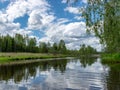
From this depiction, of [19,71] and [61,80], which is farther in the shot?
[19,71]

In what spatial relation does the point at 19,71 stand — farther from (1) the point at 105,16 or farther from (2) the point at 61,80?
(1) the point at 105,16

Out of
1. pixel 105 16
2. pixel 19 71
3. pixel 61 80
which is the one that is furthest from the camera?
pixel 19 71

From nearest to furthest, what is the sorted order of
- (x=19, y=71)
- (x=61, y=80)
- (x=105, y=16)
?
1. (x=105, y=16)
2. (x=61, y=80)
3. (x=19, y=71)

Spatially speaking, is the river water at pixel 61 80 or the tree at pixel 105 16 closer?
the tree at pixel 105 16

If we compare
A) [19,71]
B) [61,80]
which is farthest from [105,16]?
[19,71]

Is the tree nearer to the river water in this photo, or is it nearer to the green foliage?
the green foliage

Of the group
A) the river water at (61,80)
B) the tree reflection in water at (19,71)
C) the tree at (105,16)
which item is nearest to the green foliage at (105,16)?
the tree at (105,16)

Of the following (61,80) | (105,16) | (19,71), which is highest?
(105,16)

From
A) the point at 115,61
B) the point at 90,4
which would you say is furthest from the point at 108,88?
the point at 115,61

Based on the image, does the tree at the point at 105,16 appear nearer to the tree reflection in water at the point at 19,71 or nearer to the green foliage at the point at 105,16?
the green foliage at the point at 105,16

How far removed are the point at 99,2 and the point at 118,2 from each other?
4.86ft

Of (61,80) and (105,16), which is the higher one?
(105,16)

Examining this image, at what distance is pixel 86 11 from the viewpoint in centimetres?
Result: 2192

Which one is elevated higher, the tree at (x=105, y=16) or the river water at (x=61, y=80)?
the tree at (x=105, y=16)
